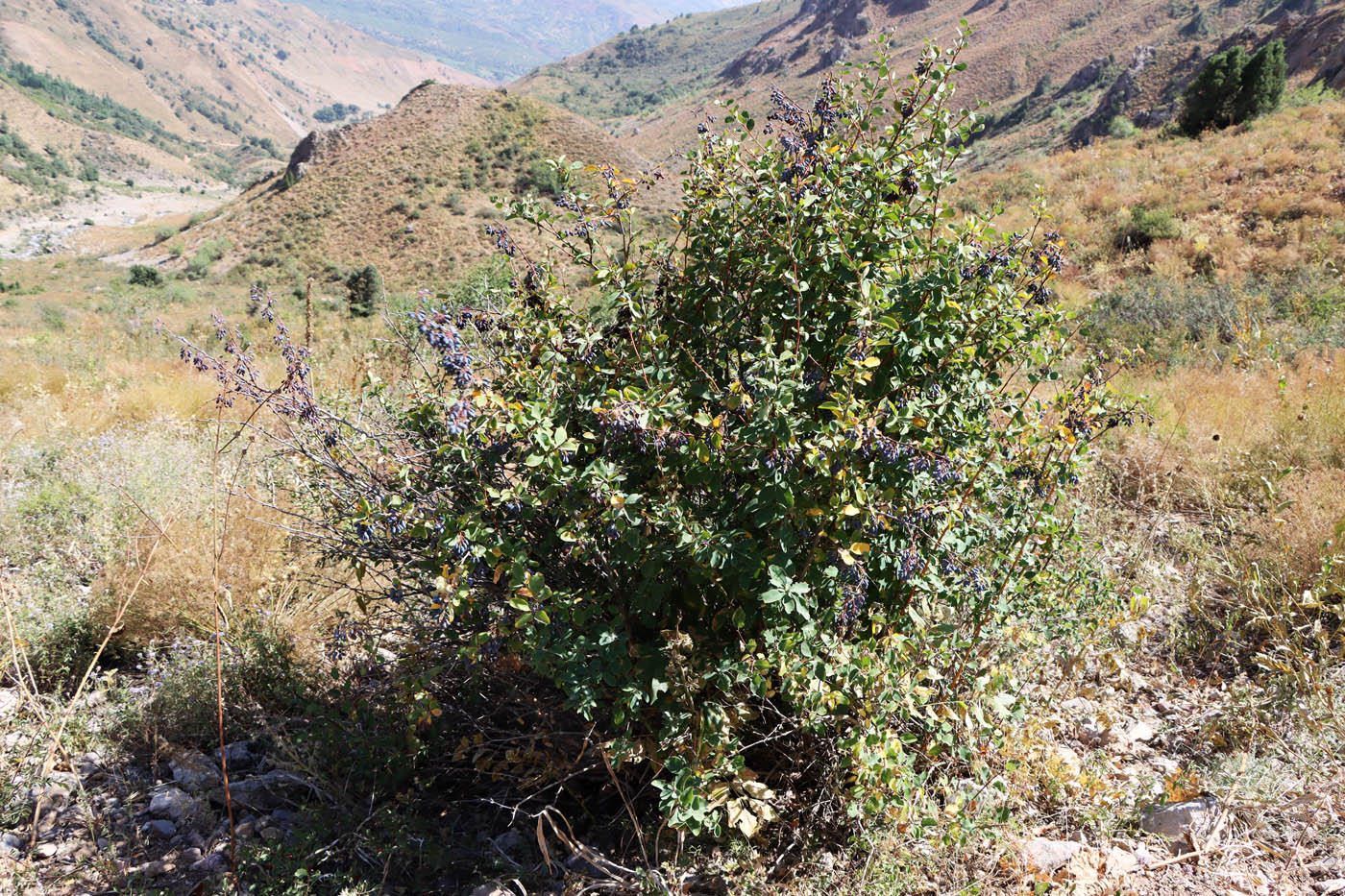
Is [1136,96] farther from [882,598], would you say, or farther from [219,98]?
[219,98]

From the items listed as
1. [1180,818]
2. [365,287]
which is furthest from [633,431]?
[365,287]

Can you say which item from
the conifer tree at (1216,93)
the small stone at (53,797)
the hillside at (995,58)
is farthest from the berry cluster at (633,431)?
the conifer tree at (1216,93)

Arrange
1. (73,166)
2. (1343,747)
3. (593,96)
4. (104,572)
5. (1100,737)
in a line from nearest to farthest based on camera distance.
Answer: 1. (1343,747)
2. (1100,737)
3. (104,572)
4. (73,166)
5. (593,96)

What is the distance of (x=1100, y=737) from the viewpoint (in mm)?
2895

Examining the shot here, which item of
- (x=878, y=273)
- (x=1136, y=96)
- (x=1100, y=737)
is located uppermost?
(x=1136, y=96)

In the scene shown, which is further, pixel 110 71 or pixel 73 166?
pixel 110 71

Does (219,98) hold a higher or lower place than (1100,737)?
higher

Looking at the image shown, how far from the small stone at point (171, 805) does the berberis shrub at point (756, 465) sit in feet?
3.54

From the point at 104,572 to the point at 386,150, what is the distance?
38.0 meters

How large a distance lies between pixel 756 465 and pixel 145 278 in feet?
120

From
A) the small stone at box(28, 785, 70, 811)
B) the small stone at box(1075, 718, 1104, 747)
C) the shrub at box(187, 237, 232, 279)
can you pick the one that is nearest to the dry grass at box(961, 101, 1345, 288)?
the small stone at box(1075, 718, 1104, 747)

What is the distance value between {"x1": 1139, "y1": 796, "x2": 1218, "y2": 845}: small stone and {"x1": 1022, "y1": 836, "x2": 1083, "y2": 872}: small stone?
0.30 metres

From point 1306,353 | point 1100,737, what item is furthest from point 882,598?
point 1306,353

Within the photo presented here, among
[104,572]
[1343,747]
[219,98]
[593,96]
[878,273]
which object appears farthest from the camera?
[219,98]
